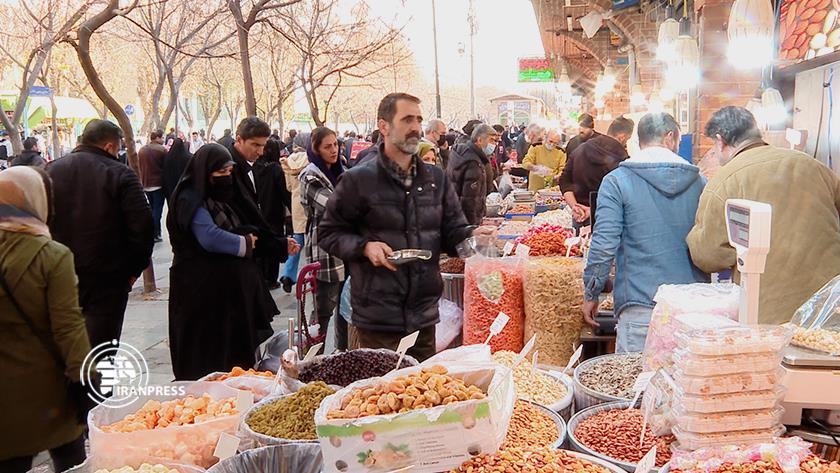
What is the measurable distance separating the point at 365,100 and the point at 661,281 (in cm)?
4988

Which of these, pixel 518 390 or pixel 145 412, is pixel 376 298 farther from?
pixel 145 412

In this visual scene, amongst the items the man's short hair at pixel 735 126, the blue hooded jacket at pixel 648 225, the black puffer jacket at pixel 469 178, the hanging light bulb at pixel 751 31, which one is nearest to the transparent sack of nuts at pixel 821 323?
the blue hooded jacket at pixel 648 225

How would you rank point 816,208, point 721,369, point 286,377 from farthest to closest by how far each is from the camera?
point 816,208, point 286,377, point 721,369

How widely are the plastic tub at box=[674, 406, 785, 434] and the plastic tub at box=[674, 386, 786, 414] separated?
0.05ft

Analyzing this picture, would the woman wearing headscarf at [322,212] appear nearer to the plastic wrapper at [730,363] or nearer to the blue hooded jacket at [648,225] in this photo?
the blue hooded jacket at [648,225]

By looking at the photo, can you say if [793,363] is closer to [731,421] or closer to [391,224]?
[731,421]

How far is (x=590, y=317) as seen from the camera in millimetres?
3951

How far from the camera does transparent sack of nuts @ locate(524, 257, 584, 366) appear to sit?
14.5 ft

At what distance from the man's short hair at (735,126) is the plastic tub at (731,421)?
82.2 inches

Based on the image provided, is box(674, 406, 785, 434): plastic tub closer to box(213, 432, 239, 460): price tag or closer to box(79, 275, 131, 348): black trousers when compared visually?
box(213, 432, 239, 460): price tag

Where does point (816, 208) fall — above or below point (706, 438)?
above

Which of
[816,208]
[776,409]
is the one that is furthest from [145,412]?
[816,208]

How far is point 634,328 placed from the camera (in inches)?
141

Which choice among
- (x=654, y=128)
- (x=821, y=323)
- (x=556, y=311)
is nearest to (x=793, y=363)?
(x=821, y=323)
